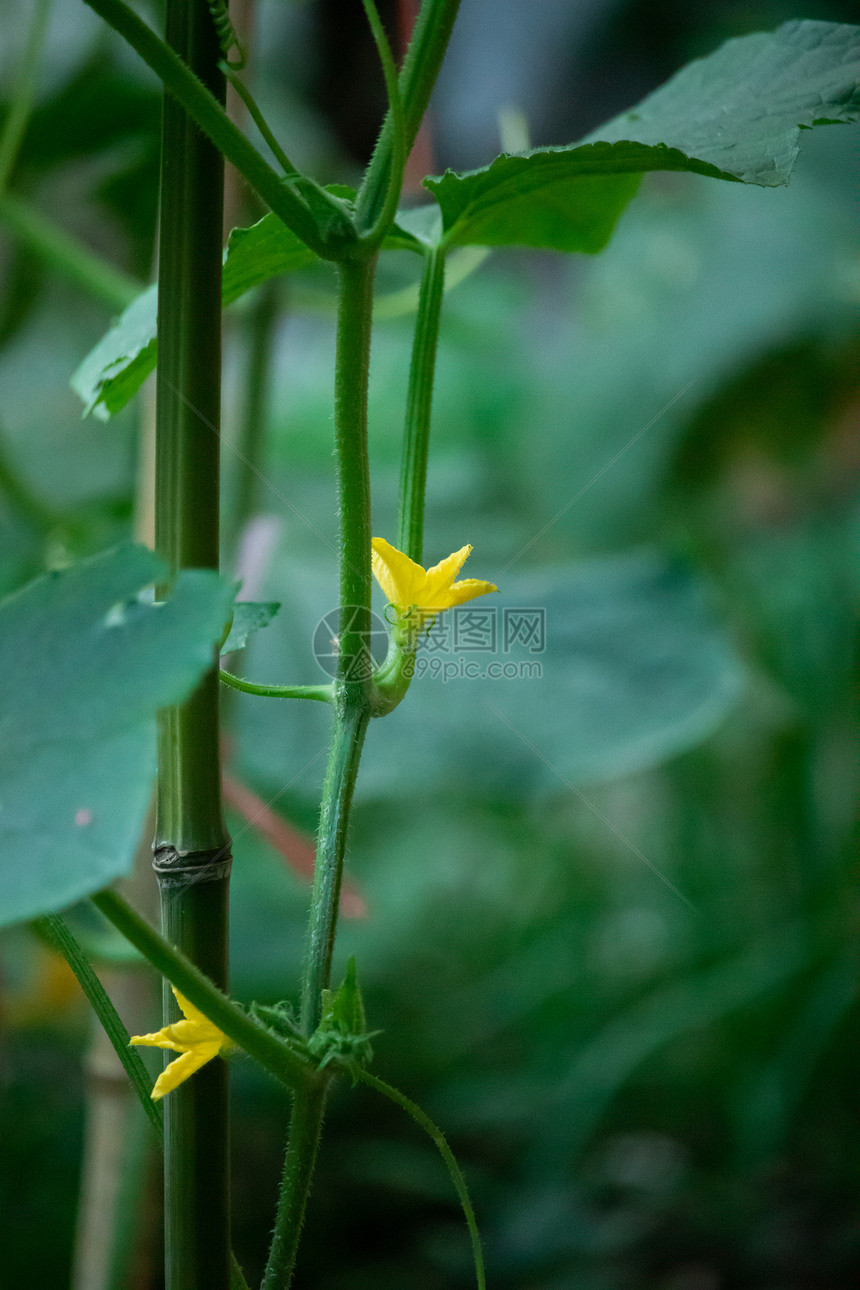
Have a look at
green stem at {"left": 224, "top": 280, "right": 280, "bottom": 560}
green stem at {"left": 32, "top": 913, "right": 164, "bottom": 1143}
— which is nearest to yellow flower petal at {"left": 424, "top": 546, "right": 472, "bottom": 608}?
green stem at {"left": 32, "top": 913, "right": 164, "bottom": 1143}

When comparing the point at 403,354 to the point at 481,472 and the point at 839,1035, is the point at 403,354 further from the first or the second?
the point at 839,1035

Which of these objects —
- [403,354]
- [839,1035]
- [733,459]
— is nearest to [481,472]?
[403,354]

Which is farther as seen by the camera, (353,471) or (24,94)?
(24,94)

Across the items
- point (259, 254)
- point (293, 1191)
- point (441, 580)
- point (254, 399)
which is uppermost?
point (254, 399)

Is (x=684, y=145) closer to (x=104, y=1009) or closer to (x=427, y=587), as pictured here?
(x=427, y=587)

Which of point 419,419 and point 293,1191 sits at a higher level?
point 419,419

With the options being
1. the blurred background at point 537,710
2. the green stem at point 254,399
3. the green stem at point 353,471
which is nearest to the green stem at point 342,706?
the green stem at point 353,471

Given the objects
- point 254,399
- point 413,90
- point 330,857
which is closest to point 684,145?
point 413,90
